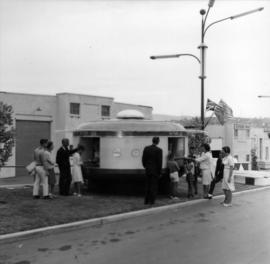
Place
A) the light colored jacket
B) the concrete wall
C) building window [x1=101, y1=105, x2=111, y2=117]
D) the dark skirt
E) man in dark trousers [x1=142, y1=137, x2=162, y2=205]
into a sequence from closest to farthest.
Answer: man in dark trousers [x1=142, y1=137, x2=162, y2=205], the dark skirt, the light colored jacket, the concrete wall, building window [x1=101, y1=105, x2=111, y2=117]

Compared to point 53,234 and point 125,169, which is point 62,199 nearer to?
point 125,169

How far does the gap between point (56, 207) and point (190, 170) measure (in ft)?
15.7

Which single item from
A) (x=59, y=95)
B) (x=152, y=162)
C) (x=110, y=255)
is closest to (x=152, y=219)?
(x=152, y=162)

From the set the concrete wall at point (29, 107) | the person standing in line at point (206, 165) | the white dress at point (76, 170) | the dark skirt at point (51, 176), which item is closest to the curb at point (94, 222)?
the person standing in line at point (206, 165)

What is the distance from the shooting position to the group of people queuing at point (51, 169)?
12.3 meters

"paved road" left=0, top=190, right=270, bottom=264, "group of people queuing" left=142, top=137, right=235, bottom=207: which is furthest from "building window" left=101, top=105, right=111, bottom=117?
"paved road" left=0, top=190, right=270, bottom=264

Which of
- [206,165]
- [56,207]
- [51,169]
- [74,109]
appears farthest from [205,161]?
[74,109]

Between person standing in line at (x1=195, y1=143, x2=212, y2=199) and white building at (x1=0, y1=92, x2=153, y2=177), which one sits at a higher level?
white building at (x1=0, y1=92, x2=153, y2=177)

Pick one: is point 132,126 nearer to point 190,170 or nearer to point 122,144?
point 122,144

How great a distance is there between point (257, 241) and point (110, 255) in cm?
261

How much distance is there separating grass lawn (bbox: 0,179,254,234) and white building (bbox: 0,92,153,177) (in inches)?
442

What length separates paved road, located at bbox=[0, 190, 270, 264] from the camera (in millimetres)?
6914

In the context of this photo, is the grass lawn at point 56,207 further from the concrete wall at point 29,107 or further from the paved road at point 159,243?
the concrete wall at point 29,107

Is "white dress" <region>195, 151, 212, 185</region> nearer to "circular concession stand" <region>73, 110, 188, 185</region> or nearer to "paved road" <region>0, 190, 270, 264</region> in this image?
"circular concession stand" <region>73, 110, 188, 185</region>
